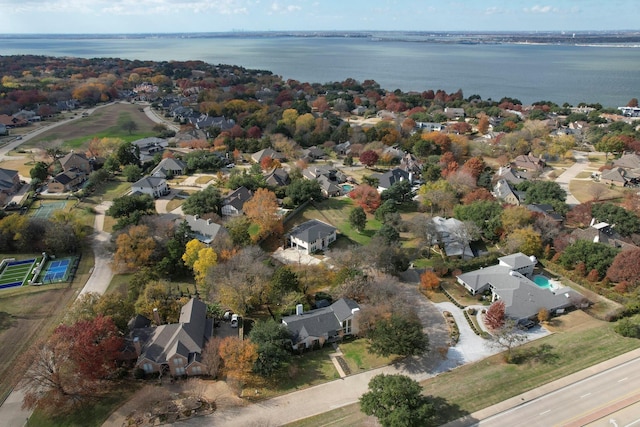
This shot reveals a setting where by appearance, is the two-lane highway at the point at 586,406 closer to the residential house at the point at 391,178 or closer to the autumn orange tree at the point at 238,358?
the autumn orange tree at the point at 238,358

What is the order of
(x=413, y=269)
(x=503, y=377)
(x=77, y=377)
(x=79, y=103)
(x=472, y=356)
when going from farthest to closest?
(x=79, y=103)
(x=413, y=269)
(x=472, y=356)
(x=503, y=377)
(x=77, y=377)

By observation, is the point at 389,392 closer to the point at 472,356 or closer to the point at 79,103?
the point at 472,356

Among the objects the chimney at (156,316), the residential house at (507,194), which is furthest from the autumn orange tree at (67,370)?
the residential house at (507,194)

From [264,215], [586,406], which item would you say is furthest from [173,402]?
[586,406]

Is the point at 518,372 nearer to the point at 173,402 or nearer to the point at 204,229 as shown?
the point at 173,402

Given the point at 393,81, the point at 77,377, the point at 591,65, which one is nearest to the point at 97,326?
the point at 77,377


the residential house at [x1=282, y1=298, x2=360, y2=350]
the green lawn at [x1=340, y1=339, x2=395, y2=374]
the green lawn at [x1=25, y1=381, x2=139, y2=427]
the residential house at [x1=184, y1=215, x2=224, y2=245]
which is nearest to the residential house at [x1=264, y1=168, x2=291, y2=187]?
the residential house at [x1=184, y1=215, x2=224, y2=245]
